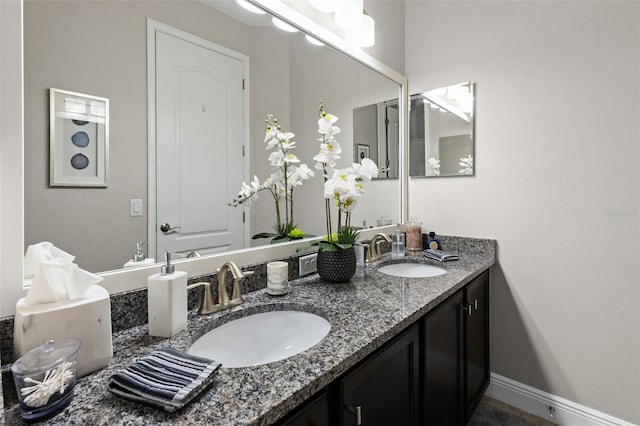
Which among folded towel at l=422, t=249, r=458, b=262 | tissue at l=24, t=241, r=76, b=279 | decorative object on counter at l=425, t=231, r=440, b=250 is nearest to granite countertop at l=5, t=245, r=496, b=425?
tissue at l=24, t=241, r=76, b=279

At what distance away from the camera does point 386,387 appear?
93 cm

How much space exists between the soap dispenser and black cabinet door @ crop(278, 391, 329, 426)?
40 cm

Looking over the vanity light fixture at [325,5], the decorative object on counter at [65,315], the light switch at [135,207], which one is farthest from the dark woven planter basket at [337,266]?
the vanity light fixture at [325,5]

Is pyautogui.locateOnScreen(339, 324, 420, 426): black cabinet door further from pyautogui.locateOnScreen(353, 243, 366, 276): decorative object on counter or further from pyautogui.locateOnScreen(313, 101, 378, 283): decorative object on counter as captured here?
pyautogui.locateOnScreen(353, 243, 366, 276): decorative object on counter

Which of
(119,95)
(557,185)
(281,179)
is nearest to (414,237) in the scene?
(557,185)

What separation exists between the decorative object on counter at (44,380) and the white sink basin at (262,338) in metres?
0.33

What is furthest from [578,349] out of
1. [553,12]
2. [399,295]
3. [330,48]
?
[330,48]

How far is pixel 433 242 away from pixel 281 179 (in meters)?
1.12

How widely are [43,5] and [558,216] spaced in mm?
2175

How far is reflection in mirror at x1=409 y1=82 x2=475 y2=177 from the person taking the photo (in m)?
1.94

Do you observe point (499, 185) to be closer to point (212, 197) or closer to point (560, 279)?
point (560, 279)

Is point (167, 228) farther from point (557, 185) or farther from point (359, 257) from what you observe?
point (557, 185)

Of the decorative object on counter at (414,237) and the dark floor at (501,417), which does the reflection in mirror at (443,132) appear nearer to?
the decorative object on counter at (414,237)

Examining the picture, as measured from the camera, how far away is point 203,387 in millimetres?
585
